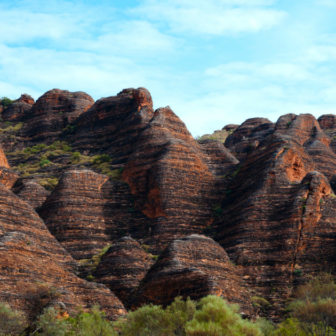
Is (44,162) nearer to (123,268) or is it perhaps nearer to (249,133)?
(123,268)

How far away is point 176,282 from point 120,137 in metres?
41.7

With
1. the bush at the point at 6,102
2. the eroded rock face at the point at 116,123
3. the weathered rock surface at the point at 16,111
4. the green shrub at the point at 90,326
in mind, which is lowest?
the green shrub at the point at 90,326

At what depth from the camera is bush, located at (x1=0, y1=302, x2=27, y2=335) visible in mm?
34969

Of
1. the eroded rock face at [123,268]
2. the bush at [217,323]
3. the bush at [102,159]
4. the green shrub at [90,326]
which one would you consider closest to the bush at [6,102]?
the bush at [102,159]

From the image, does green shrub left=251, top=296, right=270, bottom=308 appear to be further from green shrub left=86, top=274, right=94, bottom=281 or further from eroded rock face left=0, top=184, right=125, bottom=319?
green shrub left=86, top=274, right=94, bottom=281

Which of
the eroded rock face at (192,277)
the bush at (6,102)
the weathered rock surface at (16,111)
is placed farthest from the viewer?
the bush at (6,102)

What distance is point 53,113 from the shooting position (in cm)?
10194

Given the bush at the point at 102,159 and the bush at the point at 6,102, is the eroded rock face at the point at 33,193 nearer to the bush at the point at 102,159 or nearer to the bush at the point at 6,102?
the bush at the point at 102,159

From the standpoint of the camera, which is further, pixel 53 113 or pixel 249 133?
pixel 249 133

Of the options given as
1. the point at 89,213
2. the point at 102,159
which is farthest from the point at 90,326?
the point at 102,159

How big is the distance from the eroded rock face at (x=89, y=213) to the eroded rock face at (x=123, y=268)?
530cm

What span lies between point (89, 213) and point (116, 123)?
26.9 metres

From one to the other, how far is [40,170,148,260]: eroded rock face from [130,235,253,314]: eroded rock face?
38.3ft

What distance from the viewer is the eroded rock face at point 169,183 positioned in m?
63.7
